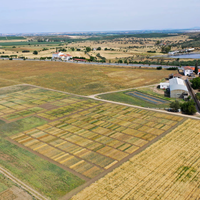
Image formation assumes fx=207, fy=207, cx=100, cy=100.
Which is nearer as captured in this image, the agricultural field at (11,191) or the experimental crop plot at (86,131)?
the agricultural field at (11,191)

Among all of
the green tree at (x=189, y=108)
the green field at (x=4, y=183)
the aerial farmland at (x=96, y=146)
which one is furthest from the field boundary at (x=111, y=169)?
the green tree at (x=189, y=108)

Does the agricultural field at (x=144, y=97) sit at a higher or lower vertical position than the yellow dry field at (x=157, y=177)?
higher

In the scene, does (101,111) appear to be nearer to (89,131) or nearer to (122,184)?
(89,131)

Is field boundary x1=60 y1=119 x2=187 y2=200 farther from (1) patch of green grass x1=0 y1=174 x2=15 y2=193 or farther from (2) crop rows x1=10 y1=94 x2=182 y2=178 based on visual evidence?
(1) patch of green grass x1=0 y1=174 x2=15 y2=193

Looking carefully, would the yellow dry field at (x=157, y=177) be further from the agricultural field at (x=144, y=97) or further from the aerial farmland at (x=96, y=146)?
the agricultural field at (x=144, y=97)

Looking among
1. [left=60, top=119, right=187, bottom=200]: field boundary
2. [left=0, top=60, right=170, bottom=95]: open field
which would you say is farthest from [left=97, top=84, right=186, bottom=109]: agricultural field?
[left=60, top=119, right=187, bottom=200]: field boundary

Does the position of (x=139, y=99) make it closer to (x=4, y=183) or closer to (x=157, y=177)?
(x=157, y=177)
